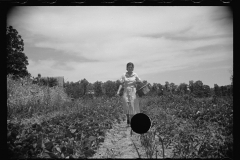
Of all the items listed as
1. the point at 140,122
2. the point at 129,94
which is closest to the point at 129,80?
the point at 129,94

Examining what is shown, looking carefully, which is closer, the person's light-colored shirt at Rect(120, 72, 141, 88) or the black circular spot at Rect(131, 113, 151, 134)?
the black circular spot at Rect(131, 113, 151, 134)

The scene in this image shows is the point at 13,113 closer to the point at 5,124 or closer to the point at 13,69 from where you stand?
the point at 5,124

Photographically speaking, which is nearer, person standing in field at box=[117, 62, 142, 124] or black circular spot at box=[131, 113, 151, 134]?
black circular spot at box=[131, 113, 151, 134]

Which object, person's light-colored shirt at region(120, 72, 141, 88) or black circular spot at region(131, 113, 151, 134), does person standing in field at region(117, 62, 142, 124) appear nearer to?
person's light-colored shirt at region(120, 72, 141, 88)

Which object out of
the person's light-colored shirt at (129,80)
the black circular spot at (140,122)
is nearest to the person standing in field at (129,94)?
the person's light-colored shirt at (129,80)

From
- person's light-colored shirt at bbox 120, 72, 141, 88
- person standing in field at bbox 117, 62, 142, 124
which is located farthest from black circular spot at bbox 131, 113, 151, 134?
person's light-colored shirt at bbox 120, 72, 141, 88

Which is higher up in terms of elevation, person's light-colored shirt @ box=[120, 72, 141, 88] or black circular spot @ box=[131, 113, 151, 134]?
person's light-colored shirt @ box=[120, 72, 141, 88]

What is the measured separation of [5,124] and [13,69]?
2.92 ft

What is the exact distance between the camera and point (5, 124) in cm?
232

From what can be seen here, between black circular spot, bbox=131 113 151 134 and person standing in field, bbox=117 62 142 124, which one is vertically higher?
person standing in field, bbox=117 62 142 124

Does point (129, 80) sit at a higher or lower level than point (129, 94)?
higher

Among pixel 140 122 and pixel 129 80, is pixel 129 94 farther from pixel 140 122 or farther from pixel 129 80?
pixel 140 122
